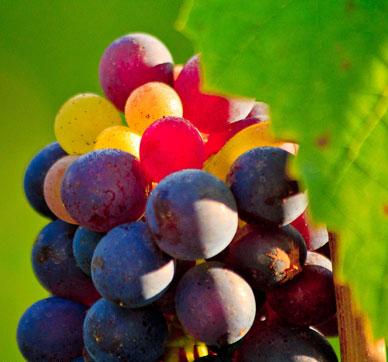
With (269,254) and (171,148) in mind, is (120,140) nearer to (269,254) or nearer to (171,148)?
(171,148)

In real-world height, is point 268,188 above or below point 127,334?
above

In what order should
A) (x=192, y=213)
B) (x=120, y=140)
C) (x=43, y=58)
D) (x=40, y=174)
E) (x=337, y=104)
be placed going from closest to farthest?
(x=337, y=104), (x=192, y=213), (x=120, y=140), (x=40, y=174), (x=43, y=58)

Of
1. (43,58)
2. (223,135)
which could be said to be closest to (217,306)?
(223,135)

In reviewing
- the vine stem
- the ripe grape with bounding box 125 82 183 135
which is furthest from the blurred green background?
the vine stem

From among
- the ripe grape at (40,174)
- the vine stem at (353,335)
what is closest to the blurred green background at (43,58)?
the ripe grape at (40,174)

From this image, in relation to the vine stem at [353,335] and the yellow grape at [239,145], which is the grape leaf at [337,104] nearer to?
the vine stem at [353,335]
